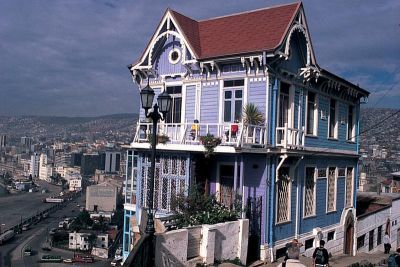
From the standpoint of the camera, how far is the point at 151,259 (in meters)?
10.2

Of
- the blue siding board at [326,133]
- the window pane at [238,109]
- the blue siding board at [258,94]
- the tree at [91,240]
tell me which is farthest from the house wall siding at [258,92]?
the tree at [91,240]

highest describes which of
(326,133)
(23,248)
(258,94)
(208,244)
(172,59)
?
(172,59)

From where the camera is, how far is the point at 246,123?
52.4ft

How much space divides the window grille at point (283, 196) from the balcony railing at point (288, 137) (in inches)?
40.4

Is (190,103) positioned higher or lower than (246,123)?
higher

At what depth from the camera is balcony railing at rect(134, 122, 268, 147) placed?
15914mm

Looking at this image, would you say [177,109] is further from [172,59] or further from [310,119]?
[310,119]

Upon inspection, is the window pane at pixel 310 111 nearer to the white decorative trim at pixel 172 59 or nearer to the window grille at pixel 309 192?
the window grille at pixel 309 192

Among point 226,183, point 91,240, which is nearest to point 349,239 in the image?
point 226,183

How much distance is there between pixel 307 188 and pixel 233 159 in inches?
177

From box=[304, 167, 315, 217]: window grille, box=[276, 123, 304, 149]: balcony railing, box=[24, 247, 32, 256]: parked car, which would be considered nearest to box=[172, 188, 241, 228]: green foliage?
box=[276, 123, 304, 149]: balcony railing

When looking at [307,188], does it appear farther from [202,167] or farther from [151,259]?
[151,259]

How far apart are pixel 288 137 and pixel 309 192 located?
3.83 m

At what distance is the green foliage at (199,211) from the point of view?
47.6 ft
